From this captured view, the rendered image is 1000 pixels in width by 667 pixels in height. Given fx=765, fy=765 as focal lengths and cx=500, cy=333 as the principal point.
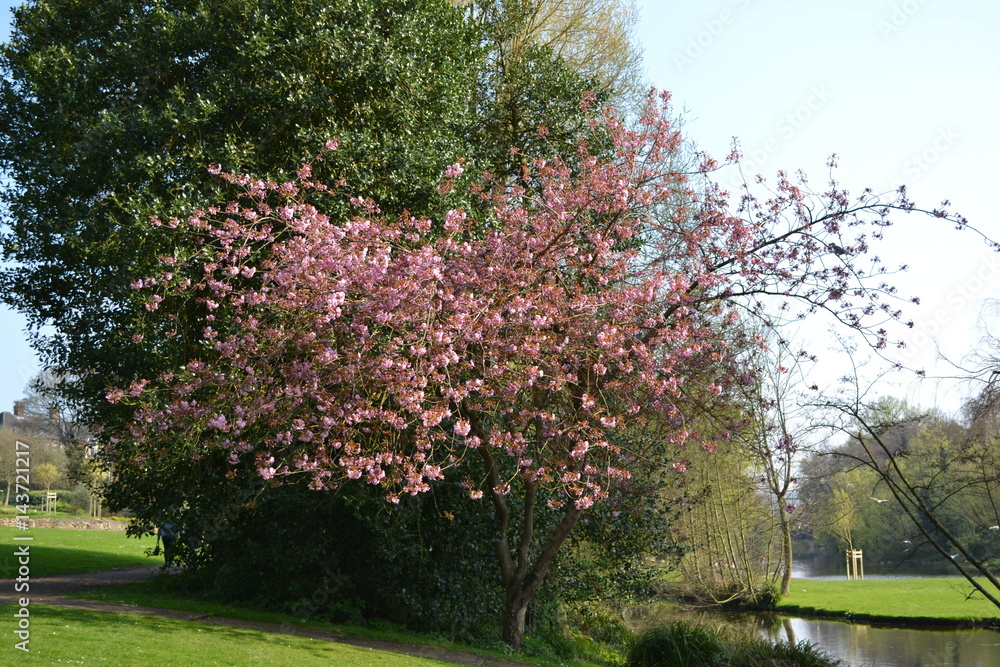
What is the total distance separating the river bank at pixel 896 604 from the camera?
66.1ft

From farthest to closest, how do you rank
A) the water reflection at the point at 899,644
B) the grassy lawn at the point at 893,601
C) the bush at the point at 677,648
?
the grassy lawn at the point at 893,601
the water reflection at the point at 899,644
the bush at the point at 677,648

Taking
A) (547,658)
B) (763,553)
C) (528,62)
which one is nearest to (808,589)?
(763,553)

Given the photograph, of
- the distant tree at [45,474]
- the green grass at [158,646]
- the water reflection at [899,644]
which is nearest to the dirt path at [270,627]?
the green grass at [158,646]

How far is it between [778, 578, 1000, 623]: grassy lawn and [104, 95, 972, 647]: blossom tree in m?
12.9

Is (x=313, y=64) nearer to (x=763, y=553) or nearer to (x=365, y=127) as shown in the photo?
(x=365, y=127)

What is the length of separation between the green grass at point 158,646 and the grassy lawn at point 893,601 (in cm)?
1579

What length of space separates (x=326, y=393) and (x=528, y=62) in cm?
984

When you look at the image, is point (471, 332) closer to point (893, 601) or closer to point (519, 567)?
point (519, 567)

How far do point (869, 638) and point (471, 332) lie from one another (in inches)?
636

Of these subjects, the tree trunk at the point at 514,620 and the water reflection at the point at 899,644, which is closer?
the tree trunk at the point at 514,620

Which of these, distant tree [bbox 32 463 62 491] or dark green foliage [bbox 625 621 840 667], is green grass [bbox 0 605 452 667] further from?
distant tree [bbox 32 463 62 491]

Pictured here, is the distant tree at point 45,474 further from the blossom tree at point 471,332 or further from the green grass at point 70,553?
the blossom tree at point 471,332

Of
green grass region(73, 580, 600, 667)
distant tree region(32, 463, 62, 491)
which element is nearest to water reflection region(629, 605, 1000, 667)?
green grass region(73, 580, 600, 667)

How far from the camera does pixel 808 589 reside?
27.1 meters
